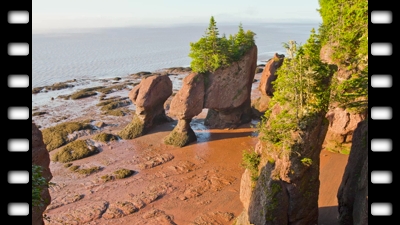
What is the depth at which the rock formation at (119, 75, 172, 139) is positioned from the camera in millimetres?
37219

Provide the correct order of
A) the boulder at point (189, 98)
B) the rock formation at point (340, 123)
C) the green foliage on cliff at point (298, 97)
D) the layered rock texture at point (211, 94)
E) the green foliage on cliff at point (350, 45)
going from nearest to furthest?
1. the green foliage on cliff at point (298, 97)
2. the green foliage on cliff at point (350, 45)
3. the rock formation at point (340, 123)
4. the boulder at point (189, 98)
5. the layered rock texture at point (211, 94)

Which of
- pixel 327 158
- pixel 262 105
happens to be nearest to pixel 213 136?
pixel 262 105

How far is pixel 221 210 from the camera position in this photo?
81.0ft

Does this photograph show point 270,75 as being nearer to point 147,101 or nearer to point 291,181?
point 147,101

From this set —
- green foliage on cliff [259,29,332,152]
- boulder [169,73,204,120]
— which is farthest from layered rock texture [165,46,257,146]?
green foliage on cliff [259,29,332,152]

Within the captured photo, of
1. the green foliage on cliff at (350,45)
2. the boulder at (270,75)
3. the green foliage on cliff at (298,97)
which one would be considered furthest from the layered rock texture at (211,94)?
the green foliage on cliff at (298,97)

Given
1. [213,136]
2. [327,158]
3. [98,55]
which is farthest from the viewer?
[98,55]

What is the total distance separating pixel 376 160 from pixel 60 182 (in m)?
28.3

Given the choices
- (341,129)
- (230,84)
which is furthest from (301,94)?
(230,84)

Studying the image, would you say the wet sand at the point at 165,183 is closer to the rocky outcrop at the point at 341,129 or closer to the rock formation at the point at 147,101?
the rocky outcrop at the point at 341,129

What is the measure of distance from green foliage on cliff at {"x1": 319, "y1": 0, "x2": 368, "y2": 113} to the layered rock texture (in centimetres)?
889

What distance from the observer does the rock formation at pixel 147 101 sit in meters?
37.2

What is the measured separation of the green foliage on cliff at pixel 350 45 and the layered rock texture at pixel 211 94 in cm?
889

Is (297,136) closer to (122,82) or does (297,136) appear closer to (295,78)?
(295,78)
